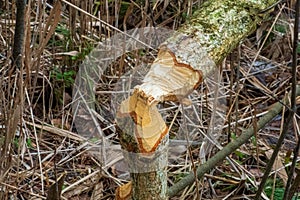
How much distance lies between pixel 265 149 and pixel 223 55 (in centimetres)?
76

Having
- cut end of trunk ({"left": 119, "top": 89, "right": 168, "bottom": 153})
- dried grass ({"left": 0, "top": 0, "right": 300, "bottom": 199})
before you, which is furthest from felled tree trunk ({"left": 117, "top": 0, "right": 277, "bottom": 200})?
dried grass ({"left": 0, "top": 0, "right": 300, "bottom": 199})

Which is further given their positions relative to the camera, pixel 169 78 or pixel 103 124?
pixel 103 124

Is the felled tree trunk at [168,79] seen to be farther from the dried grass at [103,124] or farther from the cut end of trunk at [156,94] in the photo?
the dried grass at [103,124]

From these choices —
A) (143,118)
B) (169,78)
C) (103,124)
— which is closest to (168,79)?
(169,78)

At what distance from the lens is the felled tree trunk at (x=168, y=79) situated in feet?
3.76

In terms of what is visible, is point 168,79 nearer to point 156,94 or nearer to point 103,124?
point 156,94

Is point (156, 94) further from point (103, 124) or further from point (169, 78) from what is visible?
point (103, 124)

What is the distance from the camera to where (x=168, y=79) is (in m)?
1.19

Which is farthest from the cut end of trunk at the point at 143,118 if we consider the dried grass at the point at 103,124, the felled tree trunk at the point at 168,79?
the dried grass at the point at 103,124

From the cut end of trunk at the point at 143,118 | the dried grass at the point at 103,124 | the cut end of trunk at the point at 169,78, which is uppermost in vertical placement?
the cut end of trunk at the point at 169,78

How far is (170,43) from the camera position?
125 centimetres

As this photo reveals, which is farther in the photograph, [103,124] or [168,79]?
[103,124]

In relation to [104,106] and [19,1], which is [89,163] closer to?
[104,106]

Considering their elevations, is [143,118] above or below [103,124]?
above
